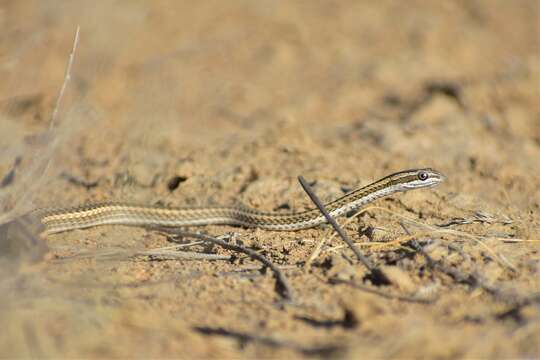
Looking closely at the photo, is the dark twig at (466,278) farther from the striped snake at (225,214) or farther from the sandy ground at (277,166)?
the striped snake at (225,214)

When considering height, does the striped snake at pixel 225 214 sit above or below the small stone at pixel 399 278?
below

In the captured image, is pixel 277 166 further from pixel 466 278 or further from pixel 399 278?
pixel 466 278

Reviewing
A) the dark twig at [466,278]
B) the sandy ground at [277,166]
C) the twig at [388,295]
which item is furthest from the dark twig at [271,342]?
the dark twig at [466,278]

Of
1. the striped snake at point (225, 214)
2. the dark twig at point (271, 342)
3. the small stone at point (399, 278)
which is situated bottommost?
the striped snake at point (225, 214)

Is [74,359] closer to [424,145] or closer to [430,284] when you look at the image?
[430,284]

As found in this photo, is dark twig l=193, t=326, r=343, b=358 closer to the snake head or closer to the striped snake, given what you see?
the striped snake

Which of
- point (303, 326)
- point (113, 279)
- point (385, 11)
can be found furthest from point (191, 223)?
point (385, 11)

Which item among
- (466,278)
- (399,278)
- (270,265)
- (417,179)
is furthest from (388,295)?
(417,179)
